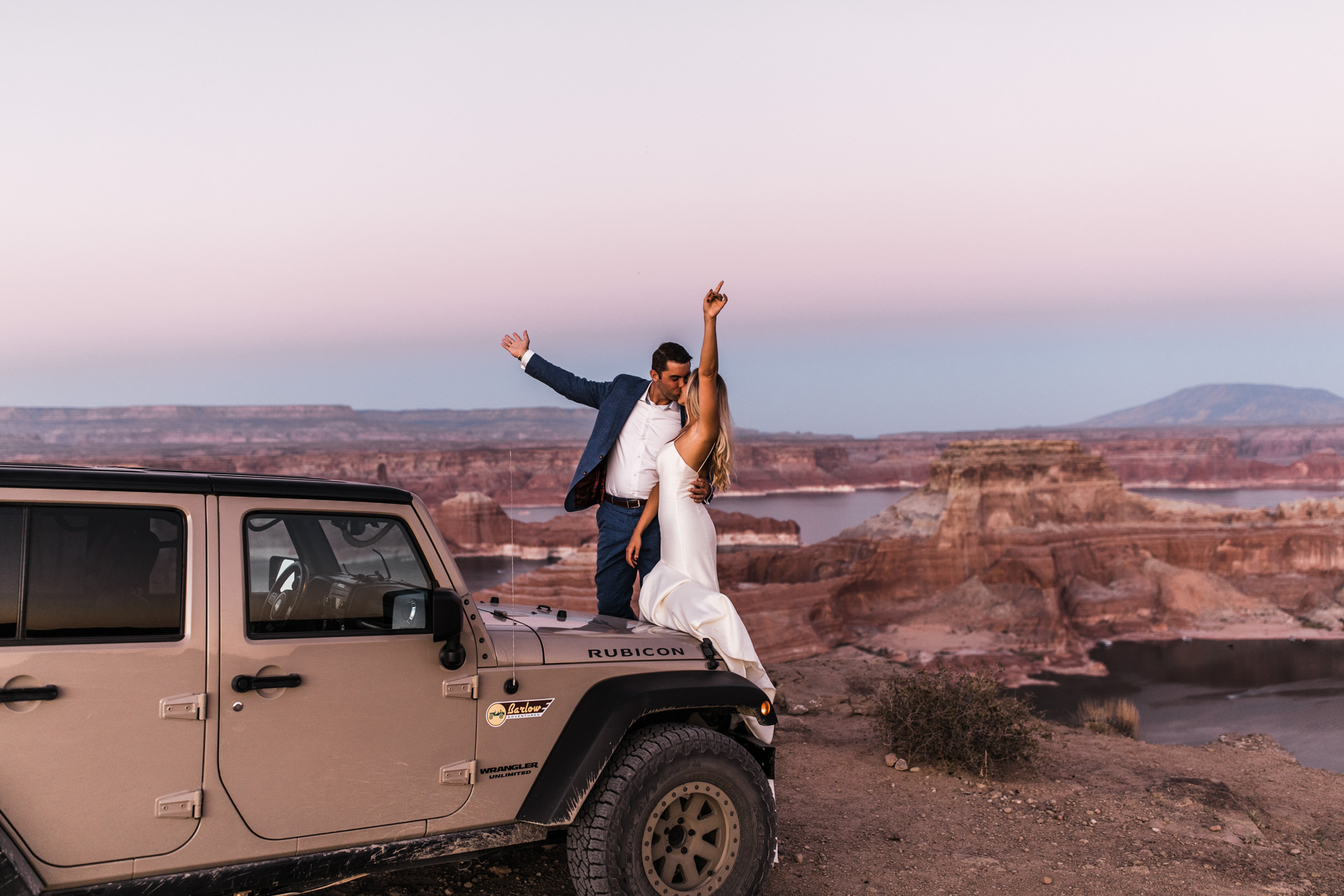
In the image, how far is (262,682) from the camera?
3.28 m

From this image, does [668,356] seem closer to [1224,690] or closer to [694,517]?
[694,517]

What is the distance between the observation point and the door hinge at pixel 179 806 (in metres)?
3.12

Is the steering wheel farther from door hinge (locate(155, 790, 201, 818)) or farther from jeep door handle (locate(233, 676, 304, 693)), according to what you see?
door hinge (locate(155, 790, 201, 818))

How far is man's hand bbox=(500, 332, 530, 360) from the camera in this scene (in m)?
5.96

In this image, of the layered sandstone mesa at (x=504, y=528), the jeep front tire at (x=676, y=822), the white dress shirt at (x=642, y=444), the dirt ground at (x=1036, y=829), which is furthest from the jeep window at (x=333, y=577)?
the layered sandstone mesa at (x=504, y=528)

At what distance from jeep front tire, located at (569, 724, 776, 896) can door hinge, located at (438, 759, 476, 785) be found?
1.72 ft

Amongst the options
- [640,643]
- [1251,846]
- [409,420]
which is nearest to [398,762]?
[640,643]

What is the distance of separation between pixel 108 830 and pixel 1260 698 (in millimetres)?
44729

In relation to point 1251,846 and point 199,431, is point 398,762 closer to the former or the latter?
point 1251,846

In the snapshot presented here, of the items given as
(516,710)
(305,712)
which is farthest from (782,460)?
(305,712)

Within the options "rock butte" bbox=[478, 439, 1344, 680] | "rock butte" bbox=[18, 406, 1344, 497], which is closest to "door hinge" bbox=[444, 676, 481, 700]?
"rock butte" bbox=[478, 439, 1344, 680]

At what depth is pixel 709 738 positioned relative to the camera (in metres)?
4.08

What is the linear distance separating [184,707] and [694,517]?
2.73 m

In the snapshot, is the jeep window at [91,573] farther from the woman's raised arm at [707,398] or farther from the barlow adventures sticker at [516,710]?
the woman's raised arm at [707,398]
